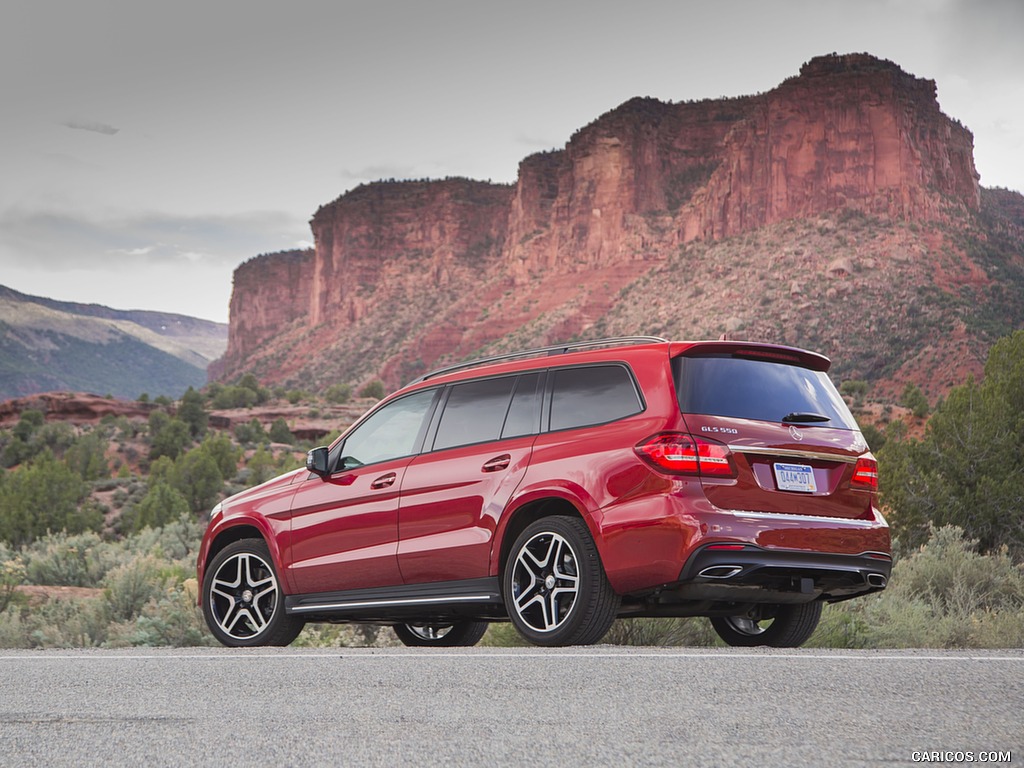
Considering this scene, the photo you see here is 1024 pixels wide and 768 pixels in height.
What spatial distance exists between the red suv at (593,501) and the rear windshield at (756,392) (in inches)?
0.5

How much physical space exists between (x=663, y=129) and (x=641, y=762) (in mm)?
117901

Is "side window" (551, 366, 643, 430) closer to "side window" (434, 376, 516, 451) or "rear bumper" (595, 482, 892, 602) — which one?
"side window" (434, 376, 516, 451)

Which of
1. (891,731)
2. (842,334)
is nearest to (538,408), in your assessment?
(891,731)

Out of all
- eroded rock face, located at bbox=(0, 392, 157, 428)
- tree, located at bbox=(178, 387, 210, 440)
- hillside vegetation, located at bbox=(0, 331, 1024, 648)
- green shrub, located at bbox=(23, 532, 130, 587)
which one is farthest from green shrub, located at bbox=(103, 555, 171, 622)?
eroded rock face, located at bbox=(0, 392, 157, 428)

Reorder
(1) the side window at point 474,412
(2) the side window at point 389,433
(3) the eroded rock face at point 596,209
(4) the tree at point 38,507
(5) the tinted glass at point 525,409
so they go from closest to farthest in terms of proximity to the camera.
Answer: (5) the tinted glass at point 525,409 < (1) the side window at point 474,412 < (2) the side window at point 389,433 < (4) the tree at point 38,507 < (3) the eroded rock face at point 596,209

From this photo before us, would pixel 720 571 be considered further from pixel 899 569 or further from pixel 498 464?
pixel 899 569

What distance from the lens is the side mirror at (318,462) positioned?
8414 mm

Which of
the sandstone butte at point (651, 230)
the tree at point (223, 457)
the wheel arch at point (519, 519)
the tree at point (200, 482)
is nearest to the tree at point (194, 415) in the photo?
the tree at point (223, 457)

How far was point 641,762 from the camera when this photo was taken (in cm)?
386

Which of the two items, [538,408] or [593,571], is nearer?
[593,571]

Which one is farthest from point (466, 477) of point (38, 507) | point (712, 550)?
point (38, 507)

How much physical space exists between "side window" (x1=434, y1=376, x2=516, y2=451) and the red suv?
0.01 meters

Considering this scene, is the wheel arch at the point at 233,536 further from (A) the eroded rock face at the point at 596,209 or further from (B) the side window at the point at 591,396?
(A) the eroded rock face at the point at 596,209

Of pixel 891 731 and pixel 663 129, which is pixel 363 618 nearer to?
pixel 891 731
